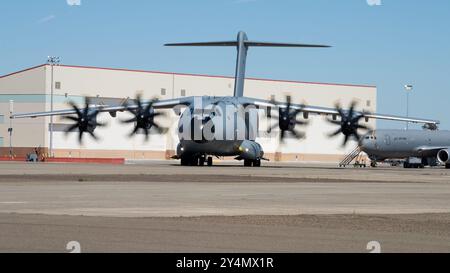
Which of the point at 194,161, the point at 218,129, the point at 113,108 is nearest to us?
the point at 218,129

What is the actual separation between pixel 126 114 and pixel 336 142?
102 ft

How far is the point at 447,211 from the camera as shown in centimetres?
2186

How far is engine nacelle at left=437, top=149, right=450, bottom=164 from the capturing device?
83188 millimetres

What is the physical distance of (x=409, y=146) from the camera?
279 feet

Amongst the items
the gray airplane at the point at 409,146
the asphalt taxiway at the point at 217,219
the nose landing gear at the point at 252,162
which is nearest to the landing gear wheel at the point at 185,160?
the nose landing gear at the point at 252,162

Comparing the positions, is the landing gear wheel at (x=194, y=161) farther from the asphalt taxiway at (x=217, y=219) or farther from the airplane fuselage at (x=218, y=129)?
Result: the asphalt taxiway at (x=217, y=219)

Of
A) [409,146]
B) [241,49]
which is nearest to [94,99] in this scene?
[241,49]

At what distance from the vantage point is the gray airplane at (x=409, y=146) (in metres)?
83.5

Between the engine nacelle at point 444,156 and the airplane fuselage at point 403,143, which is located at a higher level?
the airplane fuselage at point 403,143

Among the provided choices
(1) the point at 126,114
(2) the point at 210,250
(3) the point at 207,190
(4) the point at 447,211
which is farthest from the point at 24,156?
(2) the point at 210,250

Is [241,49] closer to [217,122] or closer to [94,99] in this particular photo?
[217,122]

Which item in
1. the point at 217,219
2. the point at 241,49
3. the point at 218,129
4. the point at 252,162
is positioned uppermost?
the point at 241,49

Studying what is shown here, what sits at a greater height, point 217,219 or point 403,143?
point 403,143

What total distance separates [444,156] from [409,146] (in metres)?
3.65
